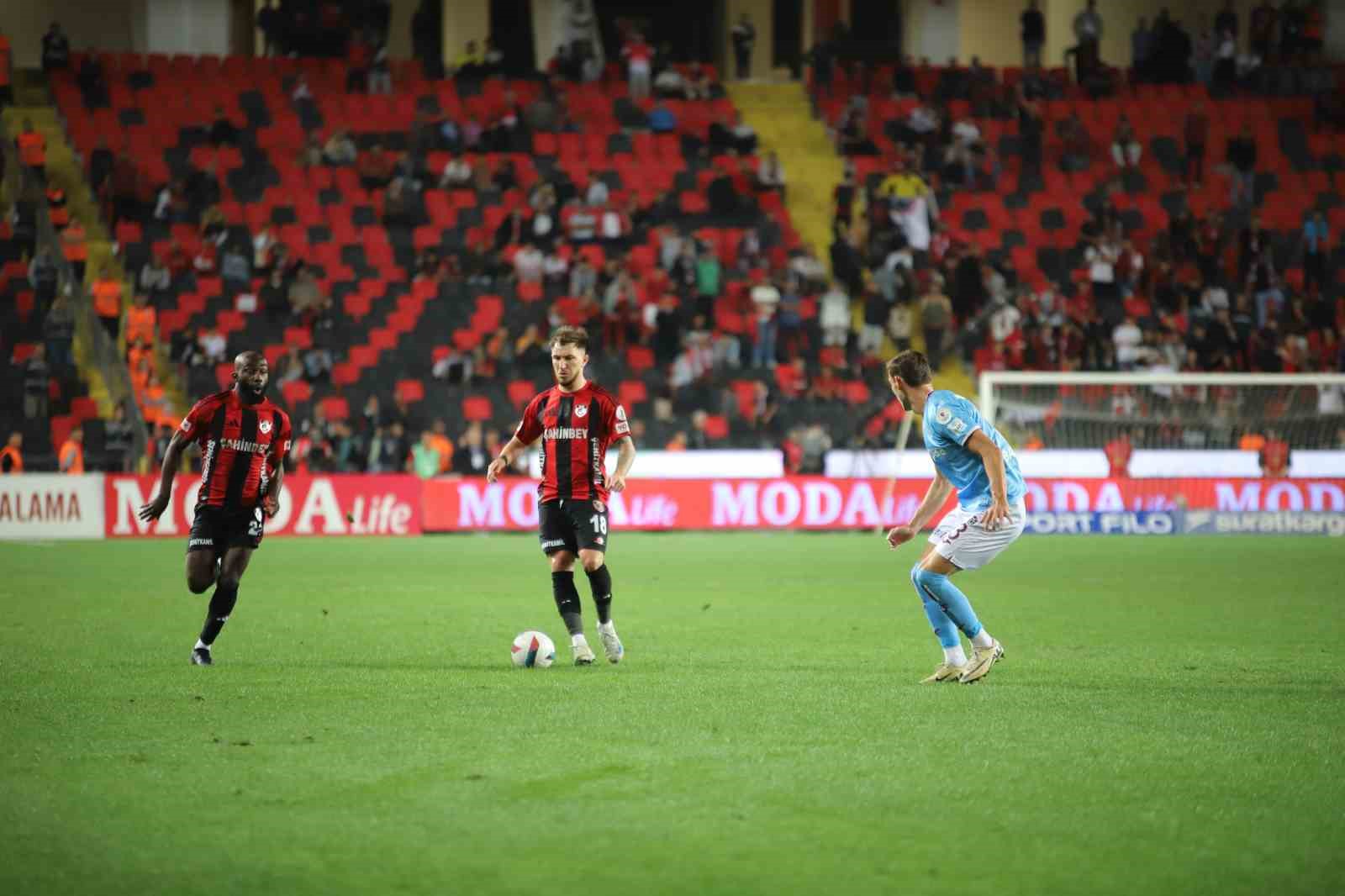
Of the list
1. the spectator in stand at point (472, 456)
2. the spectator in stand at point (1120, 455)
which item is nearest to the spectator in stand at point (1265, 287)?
the spectator in stand at point (1120, 455)

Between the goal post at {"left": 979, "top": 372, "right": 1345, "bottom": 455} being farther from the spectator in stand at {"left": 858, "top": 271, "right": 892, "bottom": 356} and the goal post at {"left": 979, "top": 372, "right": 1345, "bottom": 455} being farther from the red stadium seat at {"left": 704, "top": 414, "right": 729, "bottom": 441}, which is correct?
the red stadium seat at {"left": 704, "top": 414, "right": 729, "bottom": 441}

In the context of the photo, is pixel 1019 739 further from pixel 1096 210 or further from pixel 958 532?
pixel 1096 210

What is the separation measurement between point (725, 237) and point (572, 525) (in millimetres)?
21790

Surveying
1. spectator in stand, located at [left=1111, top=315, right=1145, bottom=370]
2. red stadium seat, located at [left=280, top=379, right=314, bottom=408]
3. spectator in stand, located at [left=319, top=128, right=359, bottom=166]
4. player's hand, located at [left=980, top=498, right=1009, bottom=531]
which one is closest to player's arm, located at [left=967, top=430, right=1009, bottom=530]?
player's hand, located at [left=980, top=498, right=1009, bottom=531]

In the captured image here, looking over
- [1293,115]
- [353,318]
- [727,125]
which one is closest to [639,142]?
[727,125]

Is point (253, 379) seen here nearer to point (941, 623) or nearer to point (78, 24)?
point (941, 623)

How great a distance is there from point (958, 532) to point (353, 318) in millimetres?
21324

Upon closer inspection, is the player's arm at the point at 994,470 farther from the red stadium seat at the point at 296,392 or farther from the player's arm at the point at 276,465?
the red stadium seat at the point at 296,392

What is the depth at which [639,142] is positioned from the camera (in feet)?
111

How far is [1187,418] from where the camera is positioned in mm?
26266

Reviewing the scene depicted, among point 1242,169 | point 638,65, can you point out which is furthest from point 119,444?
point 1242,169

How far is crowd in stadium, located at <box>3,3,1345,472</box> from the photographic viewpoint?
27891 mm

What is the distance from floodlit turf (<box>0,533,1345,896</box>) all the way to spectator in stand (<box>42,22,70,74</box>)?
21495 mm

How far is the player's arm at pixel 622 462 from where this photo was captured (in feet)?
32.7
